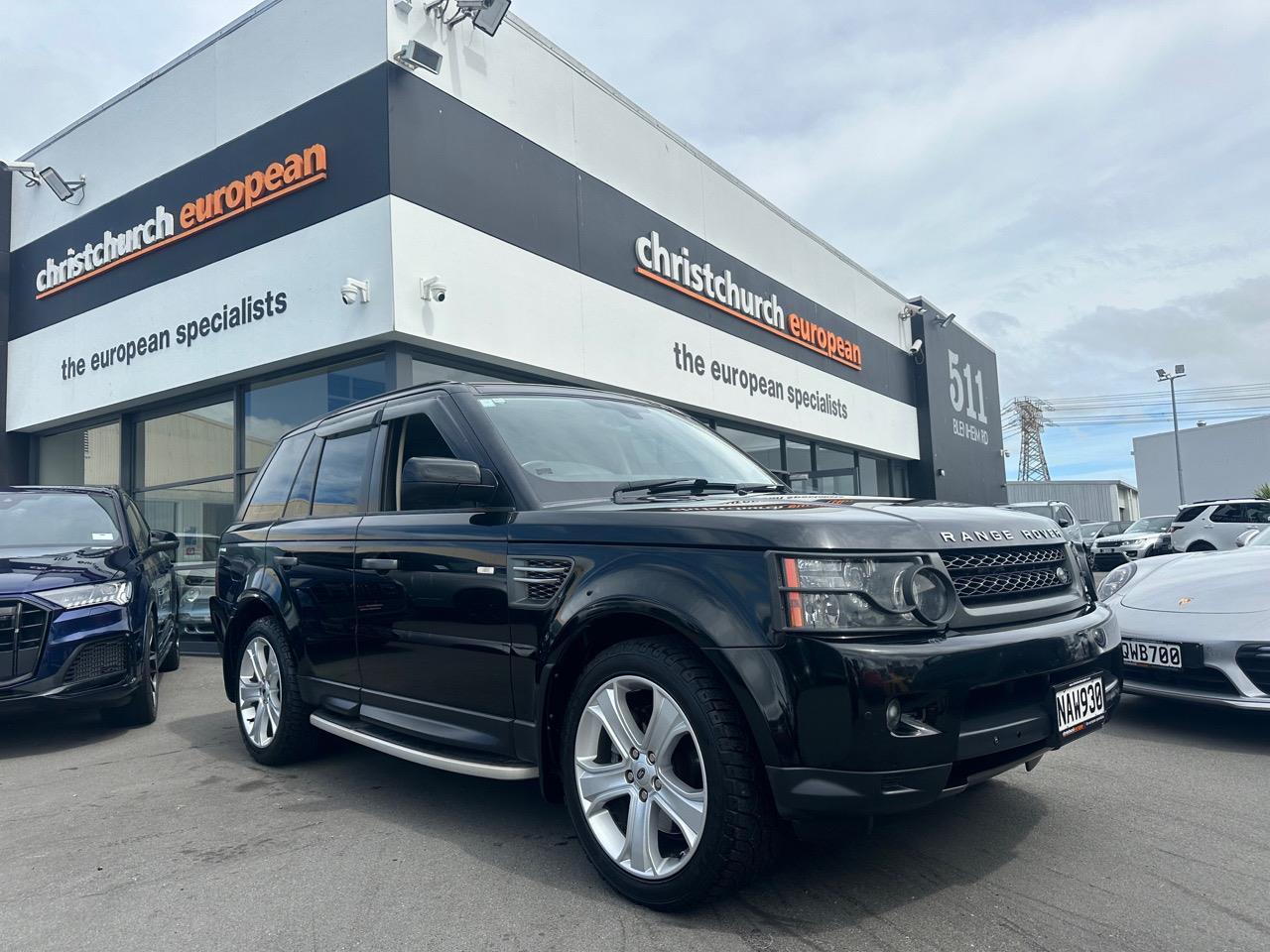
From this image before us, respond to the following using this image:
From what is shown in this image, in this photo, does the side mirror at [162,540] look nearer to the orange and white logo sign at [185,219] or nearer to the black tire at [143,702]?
the black tire at [143,702]

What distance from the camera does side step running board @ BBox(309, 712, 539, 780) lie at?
9.75 feet

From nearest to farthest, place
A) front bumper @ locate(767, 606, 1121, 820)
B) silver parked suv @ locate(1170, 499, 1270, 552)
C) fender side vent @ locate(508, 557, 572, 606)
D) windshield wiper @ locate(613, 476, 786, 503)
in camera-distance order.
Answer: front bumper @ locate(767, 606, 1121, 820) → fender side vent @ locate(508, 557, 572, 606) → windshield wiper @ locate(613, 476, 786, 503) → silver parked suv @ locate(1170, 499, 1270, 552)

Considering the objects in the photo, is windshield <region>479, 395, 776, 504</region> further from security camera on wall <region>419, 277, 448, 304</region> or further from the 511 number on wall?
the 511 number on wall

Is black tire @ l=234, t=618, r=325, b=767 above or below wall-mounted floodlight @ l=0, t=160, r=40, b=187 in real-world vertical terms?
below

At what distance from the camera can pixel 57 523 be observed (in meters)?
6.09

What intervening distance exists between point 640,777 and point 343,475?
2.34 metres

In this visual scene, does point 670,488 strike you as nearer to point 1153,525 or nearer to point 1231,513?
point 1231,513

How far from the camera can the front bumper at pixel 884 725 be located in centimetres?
229

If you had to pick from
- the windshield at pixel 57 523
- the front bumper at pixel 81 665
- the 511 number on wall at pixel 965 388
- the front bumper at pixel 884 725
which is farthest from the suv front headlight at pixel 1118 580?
the 511 number on wall at pixel 965 388

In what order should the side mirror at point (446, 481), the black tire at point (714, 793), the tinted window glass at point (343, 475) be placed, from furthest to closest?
1. the tinted window glass at point (343, 475)
2. the side mirror at point (446, 481)
3. the black tire at point (714, 793)

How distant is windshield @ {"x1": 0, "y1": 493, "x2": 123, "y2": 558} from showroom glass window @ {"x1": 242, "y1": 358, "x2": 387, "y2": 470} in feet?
9.79

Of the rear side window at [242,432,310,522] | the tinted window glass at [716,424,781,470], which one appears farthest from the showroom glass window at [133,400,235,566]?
the tinted window glass at [716,424,781,470]

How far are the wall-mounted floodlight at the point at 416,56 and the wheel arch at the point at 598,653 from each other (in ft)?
26.6

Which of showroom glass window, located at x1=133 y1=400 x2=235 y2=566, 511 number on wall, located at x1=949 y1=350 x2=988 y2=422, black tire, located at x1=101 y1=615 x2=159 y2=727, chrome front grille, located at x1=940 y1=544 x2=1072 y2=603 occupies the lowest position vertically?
black tire, located at x1=101 y1=615 x2=159 y2=727
